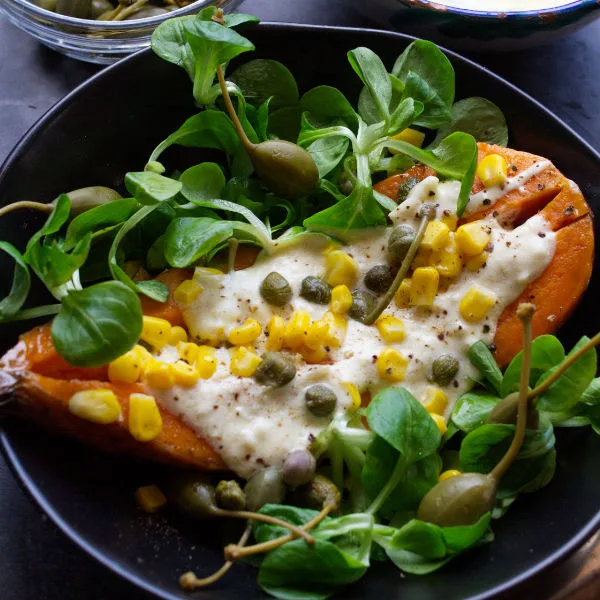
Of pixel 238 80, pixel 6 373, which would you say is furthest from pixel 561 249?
pixel 6 373

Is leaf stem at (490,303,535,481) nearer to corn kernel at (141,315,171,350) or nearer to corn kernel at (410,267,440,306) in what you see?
corn kernel at (410,267,440,306)

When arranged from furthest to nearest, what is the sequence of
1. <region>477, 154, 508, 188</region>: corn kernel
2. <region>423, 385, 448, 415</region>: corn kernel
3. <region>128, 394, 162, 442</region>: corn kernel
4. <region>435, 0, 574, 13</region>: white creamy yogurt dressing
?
<region>435, 0, 574, 13</region>: white creamy yogurt dressing, <region>477, 154, 508, 188</region>: corn kernel, <region>423, 385, 448, 415</region>: corn kernel, <region>128, 394, 162, 442</region>: corn kernel

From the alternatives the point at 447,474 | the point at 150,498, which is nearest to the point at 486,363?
the point at 447,474

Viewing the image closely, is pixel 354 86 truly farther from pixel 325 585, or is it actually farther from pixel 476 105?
pixel 325 585

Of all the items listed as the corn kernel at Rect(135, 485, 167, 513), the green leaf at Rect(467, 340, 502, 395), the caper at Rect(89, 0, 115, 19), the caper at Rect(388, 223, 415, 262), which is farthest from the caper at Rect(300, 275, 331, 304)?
the caper at Rect(89, 0, 115, 19)

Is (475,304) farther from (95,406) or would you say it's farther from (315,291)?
(95,406)

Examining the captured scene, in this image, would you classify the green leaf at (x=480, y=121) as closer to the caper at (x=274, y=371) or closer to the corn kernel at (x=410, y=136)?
the corn kernel at (x=410, y=136)

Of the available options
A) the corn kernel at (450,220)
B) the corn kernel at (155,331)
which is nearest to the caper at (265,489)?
the corn kernel at (155,331)
